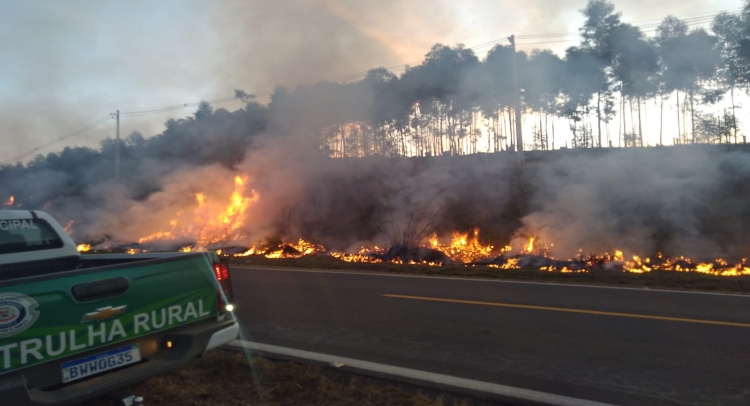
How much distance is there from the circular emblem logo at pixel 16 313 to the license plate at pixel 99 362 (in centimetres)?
40

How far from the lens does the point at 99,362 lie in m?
3.20

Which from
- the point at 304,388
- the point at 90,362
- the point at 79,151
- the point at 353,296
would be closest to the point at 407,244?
the point at 353,296

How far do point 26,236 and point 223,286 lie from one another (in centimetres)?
173

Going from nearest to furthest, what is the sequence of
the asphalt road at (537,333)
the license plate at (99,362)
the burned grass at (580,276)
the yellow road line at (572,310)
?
1. the license plate at (99,362)
2. the asphalt road at (537,333)
3. the yellow road line at (572,310)
4. the burned grass at (580,276)

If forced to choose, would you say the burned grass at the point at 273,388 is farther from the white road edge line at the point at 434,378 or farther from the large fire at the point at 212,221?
the large fire at the point at 212,221

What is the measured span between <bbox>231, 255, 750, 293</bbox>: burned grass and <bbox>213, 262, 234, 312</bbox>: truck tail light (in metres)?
6.86

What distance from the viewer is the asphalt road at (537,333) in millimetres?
4379

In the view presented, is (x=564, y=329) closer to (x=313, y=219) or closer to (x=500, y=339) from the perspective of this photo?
(x=500, y=339)

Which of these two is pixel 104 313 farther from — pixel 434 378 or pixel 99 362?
pixel 434 378

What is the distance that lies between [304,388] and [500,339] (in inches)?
95.9

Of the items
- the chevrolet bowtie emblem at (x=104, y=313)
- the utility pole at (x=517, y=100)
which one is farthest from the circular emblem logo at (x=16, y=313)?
the utility pole at (x=517, y=100)

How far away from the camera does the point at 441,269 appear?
1118 cm

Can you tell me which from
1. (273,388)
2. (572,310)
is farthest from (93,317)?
(572,310)

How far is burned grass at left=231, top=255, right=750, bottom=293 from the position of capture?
28.4 feet
